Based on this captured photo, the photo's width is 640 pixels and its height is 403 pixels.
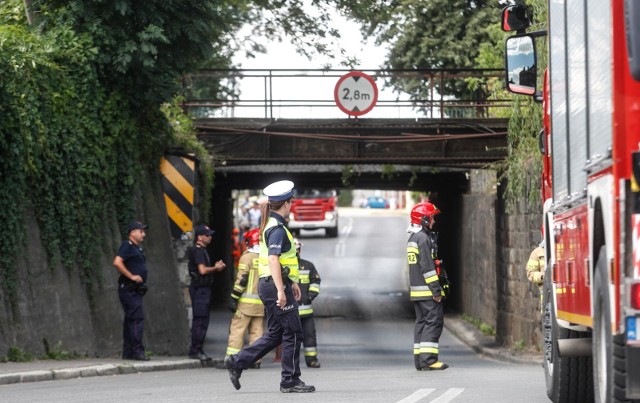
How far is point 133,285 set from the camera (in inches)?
705

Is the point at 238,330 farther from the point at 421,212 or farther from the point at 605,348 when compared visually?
the point at 605,348

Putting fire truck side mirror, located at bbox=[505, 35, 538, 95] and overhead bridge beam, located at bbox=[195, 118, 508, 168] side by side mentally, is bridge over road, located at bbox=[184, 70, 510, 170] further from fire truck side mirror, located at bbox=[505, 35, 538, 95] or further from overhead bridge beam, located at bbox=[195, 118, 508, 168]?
fire truck side mirror, located at bbox=[505, 35, 538, 95]

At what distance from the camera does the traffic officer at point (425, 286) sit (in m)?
16.2

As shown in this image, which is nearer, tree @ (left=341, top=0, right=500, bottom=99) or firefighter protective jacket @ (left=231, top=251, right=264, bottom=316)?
firefighter protective jacket @ (left=231, top=251, right=264, bottom=316)

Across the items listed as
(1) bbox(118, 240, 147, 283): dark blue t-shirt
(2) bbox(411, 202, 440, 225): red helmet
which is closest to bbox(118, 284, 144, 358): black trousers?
(1) bbox(118, 240, 147, 283): dark blue t-shirt

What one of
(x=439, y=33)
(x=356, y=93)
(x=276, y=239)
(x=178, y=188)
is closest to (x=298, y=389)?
(x=276, y=239)

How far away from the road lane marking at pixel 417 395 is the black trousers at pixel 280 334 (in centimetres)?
111

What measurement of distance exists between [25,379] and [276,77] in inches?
466

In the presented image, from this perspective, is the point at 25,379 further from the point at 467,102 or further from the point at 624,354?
the point at 467,102

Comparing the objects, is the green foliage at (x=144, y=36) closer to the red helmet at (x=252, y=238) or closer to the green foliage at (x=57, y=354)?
the red helmet at (x=252, y=238)

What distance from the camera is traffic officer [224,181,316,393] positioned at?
39.5 ft

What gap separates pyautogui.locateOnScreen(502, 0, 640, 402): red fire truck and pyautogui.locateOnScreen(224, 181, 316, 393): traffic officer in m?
2.35

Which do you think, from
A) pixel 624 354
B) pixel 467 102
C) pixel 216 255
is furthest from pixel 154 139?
pixel 216 255

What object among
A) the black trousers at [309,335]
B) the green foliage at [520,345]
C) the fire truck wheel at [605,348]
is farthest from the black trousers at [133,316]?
the fire truck wheel at [605,348]
